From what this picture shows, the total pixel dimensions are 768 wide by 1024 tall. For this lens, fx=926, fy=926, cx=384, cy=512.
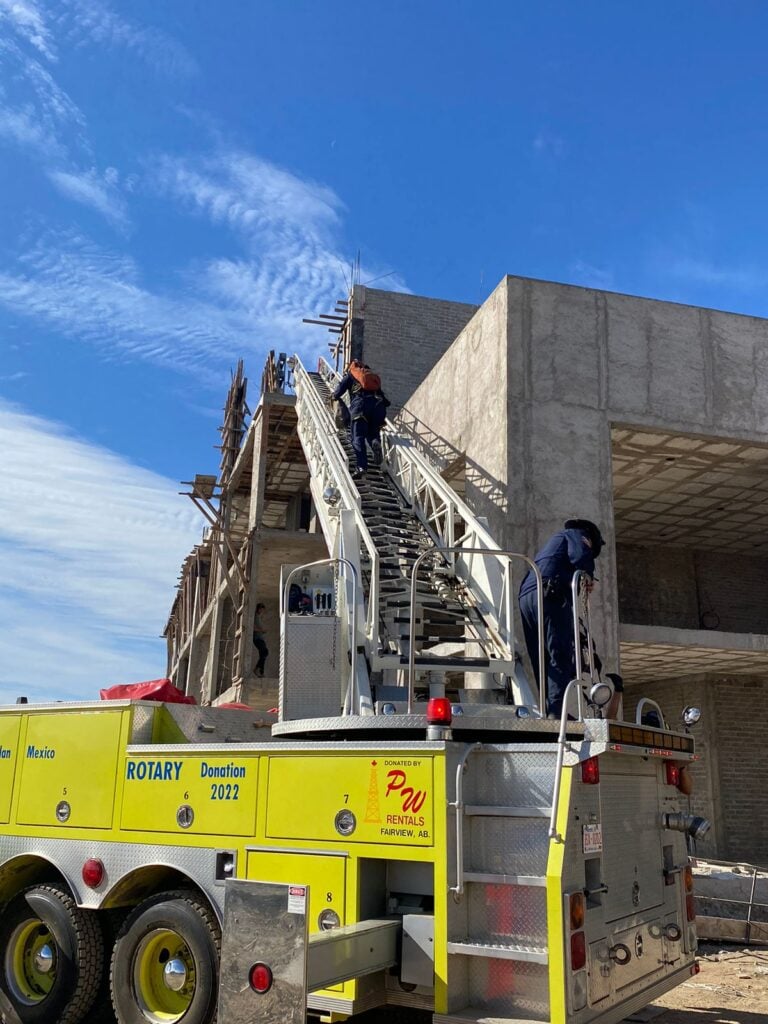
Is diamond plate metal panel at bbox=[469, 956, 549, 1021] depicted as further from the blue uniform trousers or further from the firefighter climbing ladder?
the blue uniform trousers

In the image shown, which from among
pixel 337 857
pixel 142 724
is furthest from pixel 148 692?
pixel 337 857

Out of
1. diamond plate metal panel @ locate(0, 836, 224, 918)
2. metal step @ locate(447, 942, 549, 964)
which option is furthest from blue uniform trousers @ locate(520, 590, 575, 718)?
diamond plate metal panel @ locate(0, 836, 224, 918)

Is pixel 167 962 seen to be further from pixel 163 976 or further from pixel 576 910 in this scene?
pixel 576 910

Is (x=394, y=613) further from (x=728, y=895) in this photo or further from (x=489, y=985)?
(x=728, y=895)

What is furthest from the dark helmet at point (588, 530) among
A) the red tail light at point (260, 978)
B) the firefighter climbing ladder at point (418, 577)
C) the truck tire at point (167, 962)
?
the red tail light at point (260, 978)

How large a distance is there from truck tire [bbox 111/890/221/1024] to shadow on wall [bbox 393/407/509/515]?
7.63 meters

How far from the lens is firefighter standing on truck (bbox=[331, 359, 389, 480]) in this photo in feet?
45.3

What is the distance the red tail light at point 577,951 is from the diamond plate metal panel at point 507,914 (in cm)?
13

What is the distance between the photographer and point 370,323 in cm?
2341

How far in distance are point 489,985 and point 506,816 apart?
80 centimetres

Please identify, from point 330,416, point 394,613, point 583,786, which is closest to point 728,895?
point 394,613

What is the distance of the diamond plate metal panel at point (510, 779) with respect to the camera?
468 centimetres

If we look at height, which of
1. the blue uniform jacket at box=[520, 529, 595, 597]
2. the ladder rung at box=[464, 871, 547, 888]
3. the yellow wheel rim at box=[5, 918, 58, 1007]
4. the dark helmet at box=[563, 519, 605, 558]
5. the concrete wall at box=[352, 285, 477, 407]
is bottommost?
the yellow wheel rim at box=[5, 918, 58, 1007]

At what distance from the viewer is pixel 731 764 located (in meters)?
17.8
